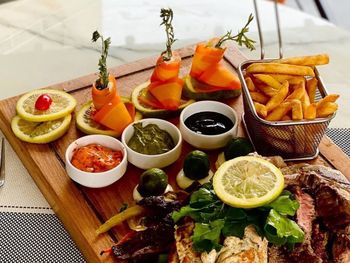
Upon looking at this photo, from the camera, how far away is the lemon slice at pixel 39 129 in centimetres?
370

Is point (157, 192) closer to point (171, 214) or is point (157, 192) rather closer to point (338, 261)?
point (171, 214)

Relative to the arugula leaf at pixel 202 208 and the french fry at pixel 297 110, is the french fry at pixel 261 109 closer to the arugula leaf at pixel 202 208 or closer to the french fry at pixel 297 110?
→ the french fry at pixel 297 110

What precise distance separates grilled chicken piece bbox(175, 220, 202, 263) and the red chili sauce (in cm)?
63

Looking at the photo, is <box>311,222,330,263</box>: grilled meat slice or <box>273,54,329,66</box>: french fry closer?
<box>311,222,330,263</box>: grilled meat slice

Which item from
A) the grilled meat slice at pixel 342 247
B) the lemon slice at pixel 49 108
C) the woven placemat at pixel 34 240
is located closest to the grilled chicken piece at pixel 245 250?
the grilled meat slice at pixel 342 247

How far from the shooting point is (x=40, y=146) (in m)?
3.73

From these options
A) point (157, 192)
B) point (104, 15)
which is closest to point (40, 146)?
point (157, 192)

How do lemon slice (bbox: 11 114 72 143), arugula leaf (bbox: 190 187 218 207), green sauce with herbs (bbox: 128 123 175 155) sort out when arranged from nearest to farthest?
1. arugula leaf (bbox: 190 187 218 207)
2. green sauce with herbs (bbox: 128 123 175 155)
3. lemon slice (bbox: 11 114 72 143)

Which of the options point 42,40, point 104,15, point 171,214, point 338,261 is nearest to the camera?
point 338,261

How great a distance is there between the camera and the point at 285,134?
11.6 feet

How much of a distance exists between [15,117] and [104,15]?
137cm

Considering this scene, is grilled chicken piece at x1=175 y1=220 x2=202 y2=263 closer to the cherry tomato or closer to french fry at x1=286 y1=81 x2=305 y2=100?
french fry at x1=286 y1=81 x2=305 y2=100

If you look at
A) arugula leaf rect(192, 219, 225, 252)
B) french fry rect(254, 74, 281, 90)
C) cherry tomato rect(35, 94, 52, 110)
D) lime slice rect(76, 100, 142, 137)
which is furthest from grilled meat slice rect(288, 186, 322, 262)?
cherry tomato rect(35, 94, 52, 110)

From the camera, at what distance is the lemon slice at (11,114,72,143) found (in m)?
3.70
